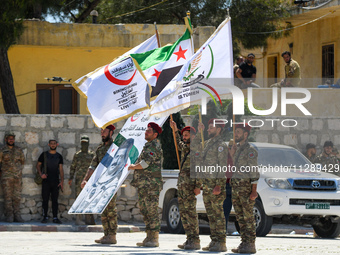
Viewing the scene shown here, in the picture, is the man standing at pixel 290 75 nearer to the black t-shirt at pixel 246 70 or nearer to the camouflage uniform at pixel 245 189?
the black t-shirt at pixel 246 70

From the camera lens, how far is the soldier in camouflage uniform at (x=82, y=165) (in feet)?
61.1

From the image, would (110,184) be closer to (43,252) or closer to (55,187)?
(43,252)

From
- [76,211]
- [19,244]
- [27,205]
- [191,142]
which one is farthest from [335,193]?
[27,205]

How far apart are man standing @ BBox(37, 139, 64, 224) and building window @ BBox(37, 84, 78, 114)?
6170 millimetres

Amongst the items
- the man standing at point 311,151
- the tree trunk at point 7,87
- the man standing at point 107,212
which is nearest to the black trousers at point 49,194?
the man standing at point 107,212

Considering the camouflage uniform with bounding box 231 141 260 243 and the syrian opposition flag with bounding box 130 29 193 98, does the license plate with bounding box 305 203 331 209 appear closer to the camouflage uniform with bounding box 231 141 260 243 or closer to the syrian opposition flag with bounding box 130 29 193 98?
the camouflage uniform with bounding box 231 141 260 243

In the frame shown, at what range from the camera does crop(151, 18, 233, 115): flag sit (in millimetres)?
13086

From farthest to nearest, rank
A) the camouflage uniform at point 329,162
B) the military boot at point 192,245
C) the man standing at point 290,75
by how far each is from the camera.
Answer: the man standing at point 290,75
the camouflage uniform at point 329,162
the military boot at point 192,245

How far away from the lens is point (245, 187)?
39.3 ft

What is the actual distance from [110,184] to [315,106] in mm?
8997

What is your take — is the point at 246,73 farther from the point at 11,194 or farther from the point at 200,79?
the point at 200,79

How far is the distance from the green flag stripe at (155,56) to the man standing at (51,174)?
4.95 m

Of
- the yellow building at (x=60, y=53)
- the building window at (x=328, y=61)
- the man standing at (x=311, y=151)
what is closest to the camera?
the man standing at (x=311, y=151)

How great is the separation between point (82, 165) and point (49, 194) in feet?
3.49
